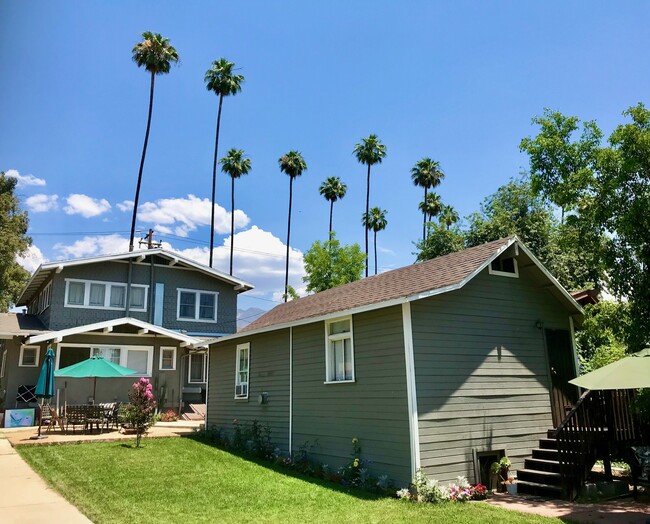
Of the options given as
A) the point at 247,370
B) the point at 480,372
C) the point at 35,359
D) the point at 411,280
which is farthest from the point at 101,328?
the point at 480,372

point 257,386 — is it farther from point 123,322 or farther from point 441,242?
point 441,242

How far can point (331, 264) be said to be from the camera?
131 ft

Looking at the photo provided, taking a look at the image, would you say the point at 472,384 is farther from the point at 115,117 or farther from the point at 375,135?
the point at 375,135

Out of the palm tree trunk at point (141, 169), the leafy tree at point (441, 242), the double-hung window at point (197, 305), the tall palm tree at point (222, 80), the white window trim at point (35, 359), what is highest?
the tall palm tree at point (222, 80)

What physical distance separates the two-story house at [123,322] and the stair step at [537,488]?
503 inches

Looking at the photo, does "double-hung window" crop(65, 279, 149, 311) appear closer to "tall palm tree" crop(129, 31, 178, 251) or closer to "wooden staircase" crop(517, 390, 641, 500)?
"tall palm tree" crop(129, 31, 178, 251)

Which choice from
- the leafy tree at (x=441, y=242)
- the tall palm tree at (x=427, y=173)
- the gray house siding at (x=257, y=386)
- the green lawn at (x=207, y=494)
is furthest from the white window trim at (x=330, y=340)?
the tall palm tree at (x=427, y=173)

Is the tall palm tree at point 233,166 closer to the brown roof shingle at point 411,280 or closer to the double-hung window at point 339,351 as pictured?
the brown roof shingle at point 411,280

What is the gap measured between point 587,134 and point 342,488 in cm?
847

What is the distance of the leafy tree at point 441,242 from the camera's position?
1145 inches

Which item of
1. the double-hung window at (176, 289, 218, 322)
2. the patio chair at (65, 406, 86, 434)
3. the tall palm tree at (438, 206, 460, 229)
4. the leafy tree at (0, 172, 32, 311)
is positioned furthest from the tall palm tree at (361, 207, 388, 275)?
the patio chair at (65, 406, 86, 434)

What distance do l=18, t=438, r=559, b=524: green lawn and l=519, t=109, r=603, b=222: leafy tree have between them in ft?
20.0

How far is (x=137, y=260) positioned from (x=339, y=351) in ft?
52.6

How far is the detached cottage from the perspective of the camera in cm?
909
